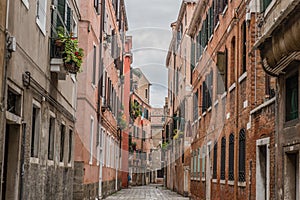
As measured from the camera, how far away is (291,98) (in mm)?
11453

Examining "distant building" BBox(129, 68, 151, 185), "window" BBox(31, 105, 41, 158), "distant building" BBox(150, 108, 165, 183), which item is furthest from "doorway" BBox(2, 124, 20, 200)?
"distant building" BBox(150, 108, 165, 183)

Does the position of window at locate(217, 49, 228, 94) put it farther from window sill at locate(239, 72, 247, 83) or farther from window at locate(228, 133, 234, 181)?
window sill at locate(239, 72, 247, 83)

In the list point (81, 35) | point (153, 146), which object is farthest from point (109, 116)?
point (153, 146)

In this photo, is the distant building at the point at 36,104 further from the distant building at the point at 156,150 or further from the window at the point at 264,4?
the distant building at the point at 156,150

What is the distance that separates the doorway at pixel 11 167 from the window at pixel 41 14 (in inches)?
111

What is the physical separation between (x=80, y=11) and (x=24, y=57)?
10222mm

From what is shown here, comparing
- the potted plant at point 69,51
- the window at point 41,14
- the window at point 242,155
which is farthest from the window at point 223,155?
the window at point 41,14

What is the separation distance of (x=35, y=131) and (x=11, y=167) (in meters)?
2.31

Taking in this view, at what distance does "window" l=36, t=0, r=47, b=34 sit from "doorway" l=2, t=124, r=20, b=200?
2.82 meters

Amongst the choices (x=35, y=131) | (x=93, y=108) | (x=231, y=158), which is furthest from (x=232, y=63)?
(x=35, y=131)

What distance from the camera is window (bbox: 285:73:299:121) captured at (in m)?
11.2

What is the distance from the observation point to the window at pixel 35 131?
13.0 m

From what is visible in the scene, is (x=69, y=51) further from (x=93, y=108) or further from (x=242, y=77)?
(x=93, y=108)

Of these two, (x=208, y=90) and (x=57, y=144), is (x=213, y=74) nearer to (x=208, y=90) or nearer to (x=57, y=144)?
(x=208, y=90)
